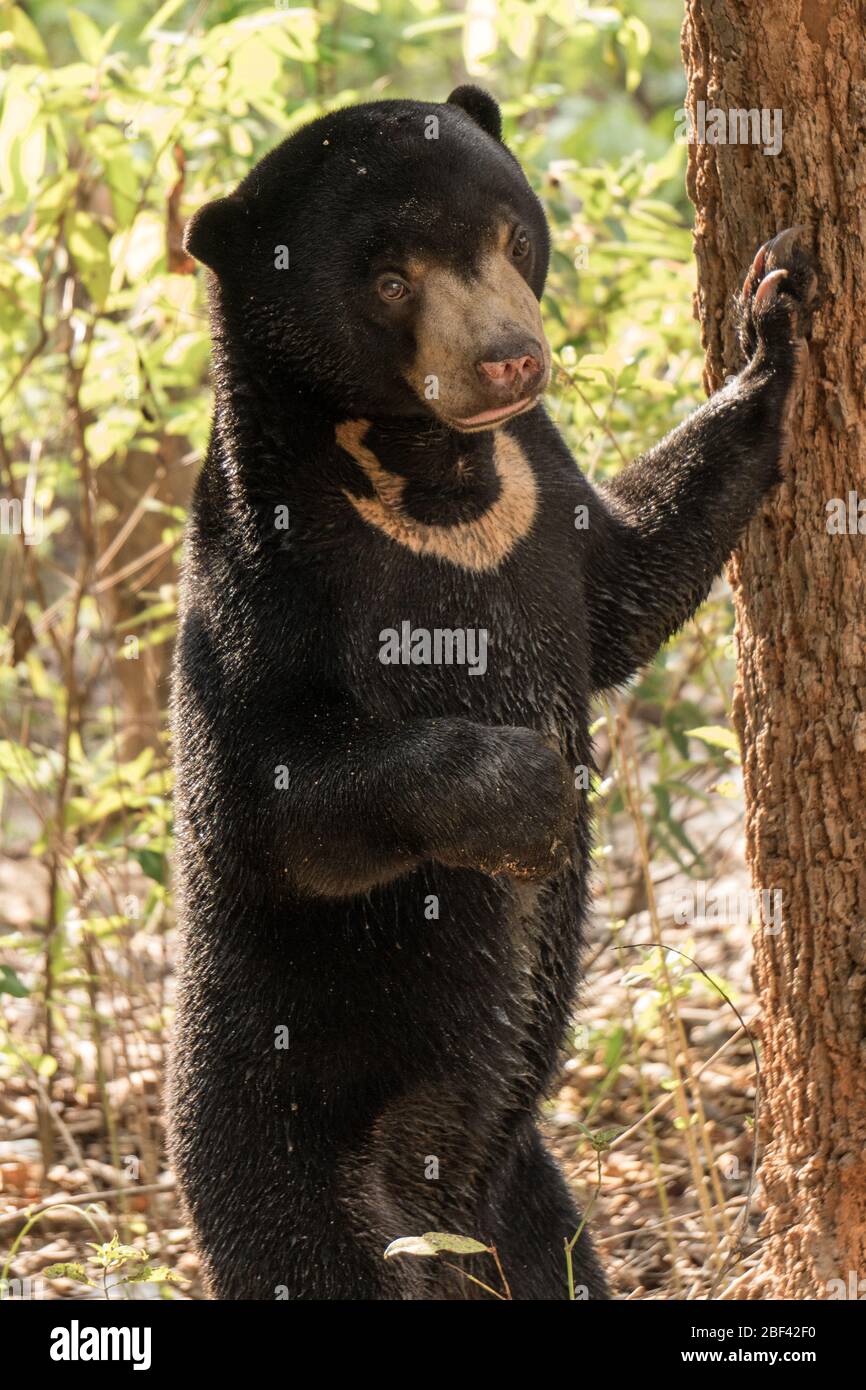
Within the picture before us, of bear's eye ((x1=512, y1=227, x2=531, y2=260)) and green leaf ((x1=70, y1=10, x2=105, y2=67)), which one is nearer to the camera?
bear's eye ((x1=512, y1=227, x2=531, y2=260))

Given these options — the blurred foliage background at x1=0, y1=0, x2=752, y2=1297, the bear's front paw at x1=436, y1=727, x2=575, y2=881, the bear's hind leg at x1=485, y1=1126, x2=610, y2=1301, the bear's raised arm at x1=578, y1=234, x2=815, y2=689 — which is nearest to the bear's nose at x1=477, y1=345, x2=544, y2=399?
the bear's raised arm at x1=578, y1=234, x2=815, y2=689

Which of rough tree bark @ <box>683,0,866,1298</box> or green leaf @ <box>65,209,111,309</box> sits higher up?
green leaf @ <box>65,209,111,309</box>

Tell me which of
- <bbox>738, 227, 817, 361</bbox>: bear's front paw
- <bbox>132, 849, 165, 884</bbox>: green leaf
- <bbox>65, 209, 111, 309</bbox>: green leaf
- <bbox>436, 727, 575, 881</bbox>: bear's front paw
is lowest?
<bbox>436, 727, 575, 881</bbox>: bear's front paw

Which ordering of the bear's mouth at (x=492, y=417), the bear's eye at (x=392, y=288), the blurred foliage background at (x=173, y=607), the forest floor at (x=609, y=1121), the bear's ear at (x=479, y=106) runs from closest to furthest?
the bear's mouth at (x=492, y=417)
the bear's eye at (x=392, y=288)
the bear's ear at (x=479, y=106)
the forest floor at (x=609, y=1121)
the blurred foliage background at (x=173, y=607)

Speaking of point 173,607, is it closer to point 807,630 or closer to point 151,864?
point 151,864

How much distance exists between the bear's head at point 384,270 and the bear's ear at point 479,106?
22 cm

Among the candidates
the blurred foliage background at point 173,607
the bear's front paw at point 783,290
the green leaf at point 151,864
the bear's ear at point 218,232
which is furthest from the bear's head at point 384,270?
the green leaf at point 151,864

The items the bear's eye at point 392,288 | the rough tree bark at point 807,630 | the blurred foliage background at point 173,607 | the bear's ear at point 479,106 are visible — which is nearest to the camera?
the rough tree bark at point 807,630

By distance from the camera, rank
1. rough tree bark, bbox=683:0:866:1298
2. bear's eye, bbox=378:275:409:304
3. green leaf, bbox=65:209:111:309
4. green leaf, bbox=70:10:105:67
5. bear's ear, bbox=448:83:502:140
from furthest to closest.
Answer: green leaf, bbox=65:209:111:309 < green leaf, bbox=70:10:105:67 < bear's ear, bbox=448:83:502:140 < bear's eye, bbox=378:275:409:304 < rough tree bark, bbox=683:0:866:1298

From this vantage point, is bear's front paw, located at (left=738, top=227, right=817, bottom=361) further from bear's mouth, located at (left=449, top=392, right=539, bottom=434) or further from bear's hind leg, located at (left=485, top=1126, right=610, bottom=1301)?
bear's hind leg, located at (left=485, top=1126, right=610, bottom=1301)

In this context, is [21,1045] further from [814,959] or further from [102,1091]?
[814,959]

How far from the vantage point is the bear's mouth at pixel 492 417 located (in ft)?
11.8

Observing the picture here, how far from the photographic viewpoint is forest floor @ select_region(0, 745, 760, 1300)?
4746 millimetres

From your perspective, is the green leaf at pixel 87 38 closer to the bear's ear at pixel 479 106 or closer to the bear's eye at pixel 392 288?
the bear's ear at pixel 479 106
